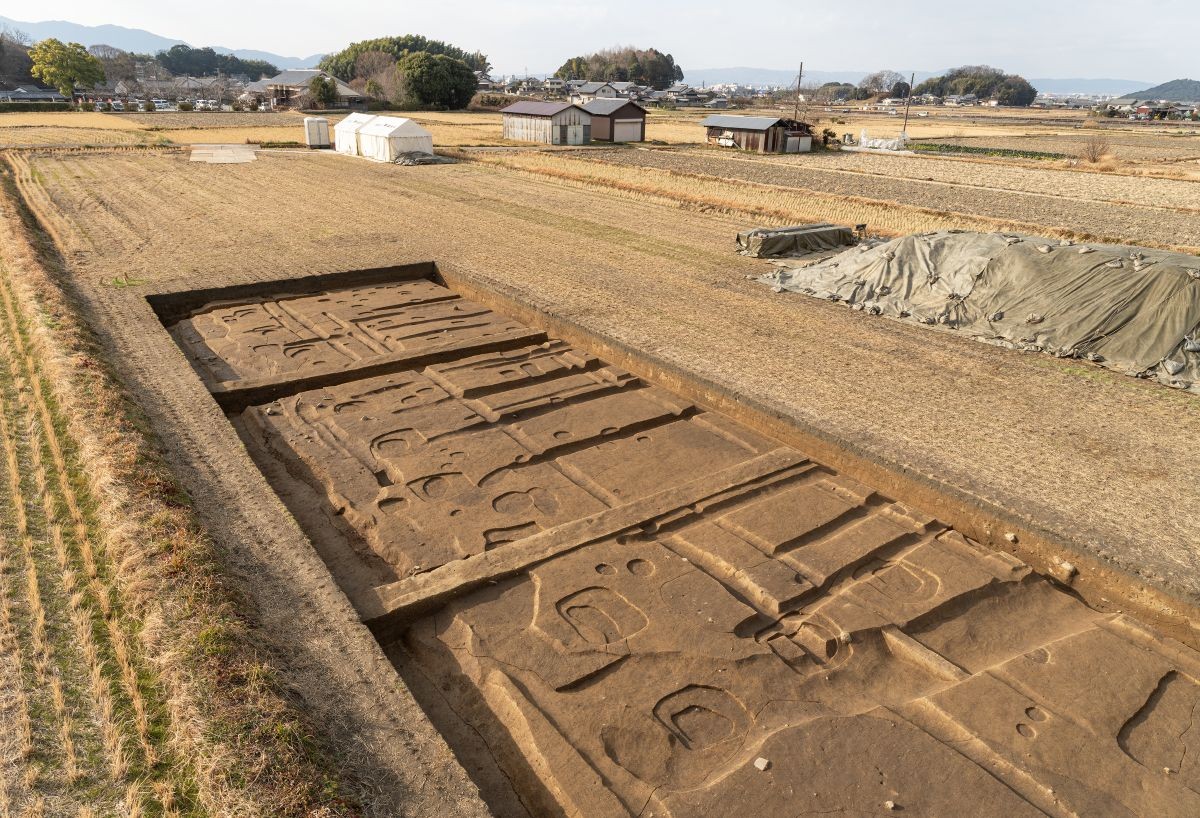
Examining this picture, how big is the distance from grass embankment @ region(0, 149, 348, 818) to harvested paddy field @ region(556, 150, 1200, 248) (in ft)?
65.8

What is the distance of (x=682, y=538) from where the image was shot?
683 centimetres

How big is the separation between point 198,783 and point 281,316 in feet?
31.1

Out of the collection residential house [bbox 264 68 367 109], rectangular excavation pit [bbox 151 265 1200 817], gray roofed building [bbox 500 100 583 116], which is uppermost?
residential house [bbox 264 68 367 109]

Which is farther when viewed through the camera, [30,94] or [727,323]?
[30,94]

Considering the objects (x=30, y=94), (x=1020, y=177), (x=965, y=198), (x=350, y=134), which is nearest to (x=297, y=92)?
(x=30, y=94)

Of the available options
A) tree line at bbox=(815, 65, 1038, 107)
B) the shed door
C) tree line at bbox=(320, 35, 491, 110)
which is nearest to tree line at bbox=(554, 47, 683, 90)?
tree line at bbox=(815, 65, 1038, 107)

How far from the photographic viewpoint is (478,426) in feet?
29.0

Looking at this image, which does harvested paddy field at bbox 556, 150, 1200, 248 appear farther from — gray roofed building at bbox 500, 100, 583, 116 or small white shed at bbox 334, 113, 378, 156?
small white shed at bbox 334, 113, 378, 156

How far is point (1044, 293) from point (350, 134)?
2957 centimetres

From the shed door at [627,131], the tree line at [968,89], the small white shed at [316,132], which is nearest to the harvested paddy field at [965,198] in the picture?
the shed door at [627,131]

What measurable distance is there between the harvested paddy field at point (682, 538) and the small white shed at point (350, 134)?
70.4 feet

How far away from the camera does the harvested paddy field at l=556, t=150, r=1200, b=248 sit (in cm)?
1967

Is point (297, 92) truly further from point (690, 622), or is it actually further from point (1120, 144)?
point (690, 622)

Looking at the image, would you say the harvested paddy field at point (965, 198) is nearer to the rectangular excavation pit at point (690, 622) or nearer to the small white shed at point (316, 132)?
the small white shed at point (316, 132)
